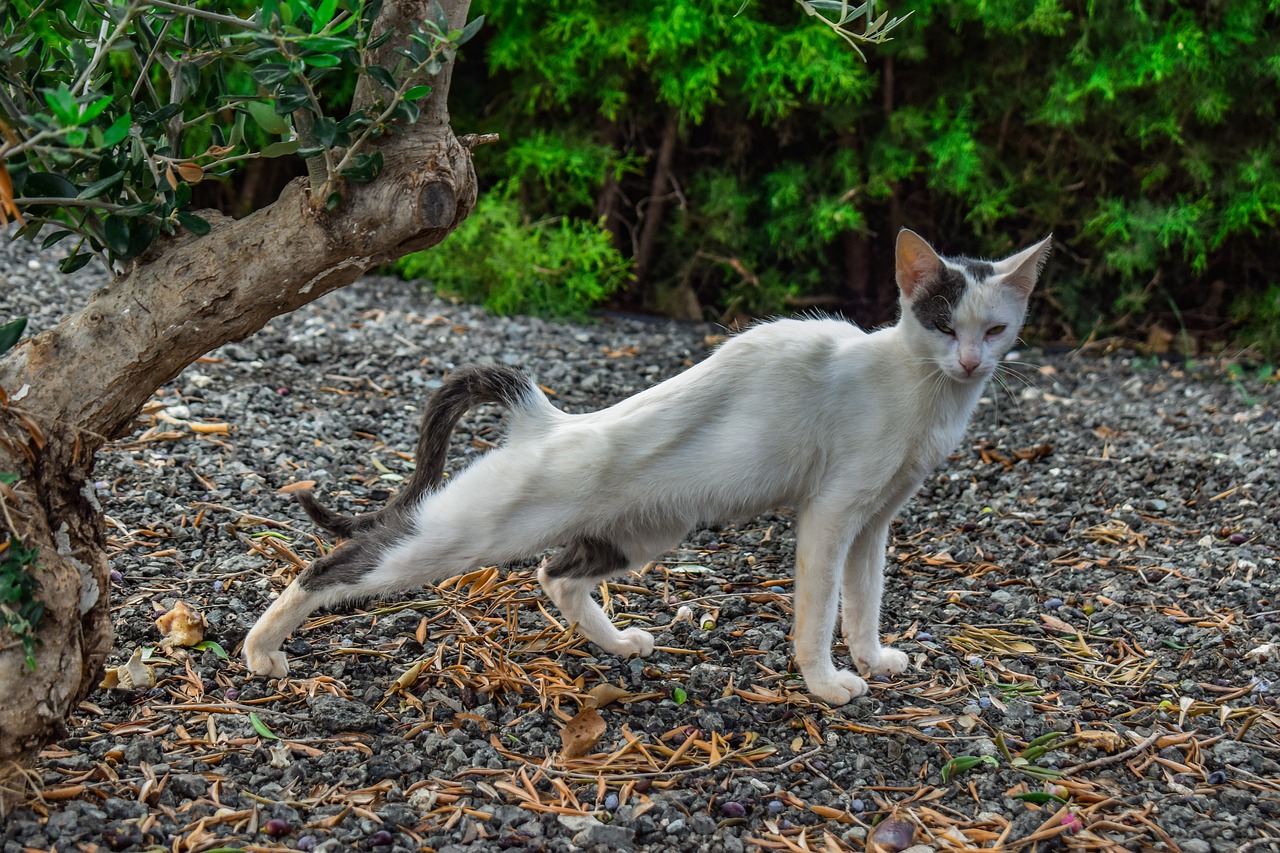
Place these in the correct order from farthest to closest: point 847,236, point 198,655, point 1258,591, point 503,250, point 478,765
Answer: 1. point 847,236
2. point 503,250
3. point 1258,591
4. point 198,655
5. point 478,765

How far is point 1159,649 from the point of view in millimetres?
3158

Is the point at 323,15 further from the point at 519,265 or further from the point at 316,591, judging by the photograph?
the point at 519,265

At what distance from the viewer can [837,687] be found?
→ 9.41 ft

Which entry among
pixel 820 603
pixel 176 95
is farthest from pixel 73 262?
pixel 820 603

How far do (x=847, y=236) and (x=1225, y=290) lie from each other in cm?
232

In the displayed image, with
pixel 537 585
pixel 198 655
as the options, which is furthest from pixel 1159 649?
pixel 198 655

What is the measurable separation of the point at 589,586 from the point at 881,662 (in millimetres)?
842

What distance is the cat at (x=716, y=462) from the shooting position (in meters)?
2.70

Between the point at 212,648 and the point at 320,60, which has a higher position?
the point at 320,60

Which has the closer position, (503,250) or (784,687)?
(784,687)

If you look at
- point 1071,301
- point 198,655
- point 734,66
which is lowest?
point 1071,301

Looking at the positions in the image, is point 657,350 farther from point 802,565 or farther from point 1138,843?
point 1138,843

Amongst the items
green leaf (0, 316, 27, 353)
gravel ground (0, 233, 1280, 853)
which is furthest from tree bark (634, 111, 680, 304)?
green leaf (0, 316, 27, 353)

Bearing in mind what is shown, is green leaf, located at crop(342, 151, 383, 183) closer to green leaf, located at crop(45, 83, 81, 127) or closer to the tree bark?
green leaf, located at crop(45, 83, 81, 127)
